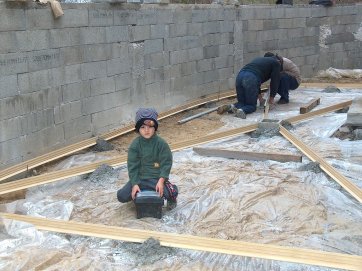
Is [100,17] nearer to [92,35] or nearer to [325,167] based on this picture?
[92,35]

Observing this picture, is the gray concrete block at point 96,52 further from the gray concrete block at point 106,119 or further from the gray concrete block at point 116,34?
the gray concrete block at point 106,119

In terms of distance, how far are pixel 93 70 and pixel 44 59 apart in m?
1.01

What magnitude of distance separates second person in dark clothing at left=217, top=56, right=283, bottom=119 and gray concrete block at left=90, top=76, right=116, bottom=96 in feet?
7.34

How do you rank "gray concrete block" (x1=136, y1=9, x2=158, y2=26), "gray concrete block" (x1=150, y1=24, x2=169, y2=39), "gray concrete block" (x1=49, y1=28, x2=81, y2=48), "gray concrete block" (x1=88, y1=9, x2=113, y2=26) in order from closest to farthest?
"gray concrete block" (x1=49, y1=28, x2=81, y2=48) → "gray concrete block" (x1=88, y1=9, x2=113, y2=26) → "gray concrete block" (x1=136, y1=9, x2=158, y2=26) → "gray concrete block" (x1=150, y1=24, x2=169, y2=39)

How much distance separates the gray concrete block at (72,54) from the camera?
20.2 ft

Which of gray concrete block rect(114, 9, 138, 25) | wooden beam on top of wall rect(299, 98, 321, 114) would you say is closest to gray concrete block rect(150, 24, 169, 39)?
gray concrete block rect(114, 9, 138, 25)

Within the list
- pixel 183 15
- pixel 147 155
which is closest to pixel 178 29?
pixel 183 15

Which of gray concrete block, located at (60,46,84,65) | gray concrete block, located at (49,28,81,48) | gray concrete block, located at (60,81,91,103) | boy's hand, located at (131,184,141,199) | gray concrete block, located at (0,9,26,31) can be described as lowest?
boy's hand, located at (131,184,141,199)

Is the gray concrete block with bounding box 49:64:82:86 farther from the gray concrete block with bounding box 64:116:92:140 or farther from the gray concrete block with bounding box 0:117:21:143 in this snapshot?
the gray concrete block with bounding box 0:117:21:143

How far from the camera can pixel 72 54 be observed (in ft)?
20.7

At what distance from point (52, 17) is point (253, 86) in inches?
149

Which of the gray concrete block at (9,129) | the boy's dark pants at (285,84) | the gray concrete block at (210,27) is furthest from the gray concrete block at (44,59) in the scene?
the boy's dark pants at (285,84)

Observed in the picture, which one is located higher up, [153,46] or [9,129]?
[153,46]

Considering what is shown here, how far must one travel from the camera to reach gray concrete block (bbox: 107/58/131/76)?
23.1ft
